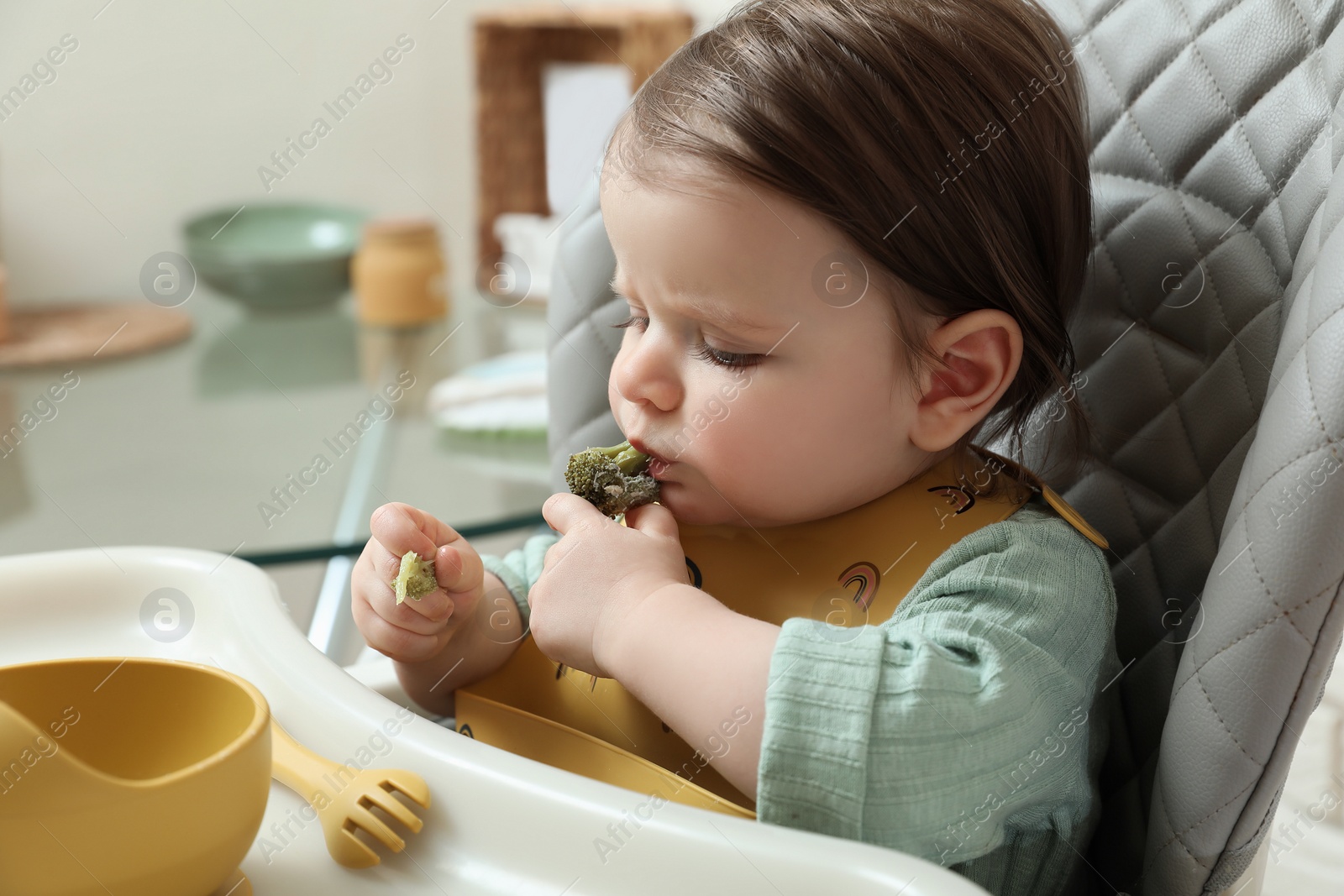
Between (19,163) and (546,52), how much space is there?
1.31 metres

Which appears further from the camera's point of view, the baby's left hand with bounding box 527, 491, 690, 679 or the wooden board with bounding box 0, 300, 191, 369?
the wooden board with bounding box 0, 300, 191, 369

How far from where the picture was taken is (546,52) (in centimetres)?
270

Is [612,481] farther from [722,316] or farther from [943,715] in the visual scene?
[943,715]

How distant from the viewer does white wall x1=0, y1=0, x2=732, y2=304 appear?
9.37 ft

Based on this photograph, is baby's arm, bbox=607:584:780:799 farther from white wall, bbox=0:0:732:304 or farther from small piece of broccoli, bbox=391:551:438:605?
white wall, bbox=0:0:732:304

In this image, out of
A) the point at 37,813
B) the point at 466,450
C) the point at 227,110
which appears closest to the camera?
the point at 37,813

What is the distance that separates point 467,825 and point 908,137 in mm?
448

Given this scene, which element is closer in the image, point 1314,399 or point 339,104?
point 1314,399

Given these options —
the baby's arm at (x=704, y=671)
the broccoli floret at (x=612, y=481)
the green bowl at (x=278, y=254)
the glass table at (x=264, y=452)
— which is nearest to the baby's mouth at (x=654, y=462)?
the broccoli floret at (x=612, y=481)

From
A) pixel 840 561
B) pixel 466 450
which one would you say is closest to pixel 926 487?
pixel 840 561

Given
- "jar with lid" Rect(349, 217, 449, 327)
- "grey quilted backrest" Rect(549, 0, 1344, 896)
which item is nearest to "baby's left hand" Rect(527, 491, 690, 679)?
"grey quilted backrest" Rect(549, 0, 1344, 896)

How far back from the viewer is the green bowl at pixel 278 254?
6.52 feet

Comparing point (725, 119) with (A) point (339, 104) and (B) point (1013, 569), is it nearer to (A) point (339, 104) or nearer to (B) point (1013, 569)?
(B) point (1013, 569)

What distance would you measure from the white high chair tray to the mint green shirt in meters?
0.06
